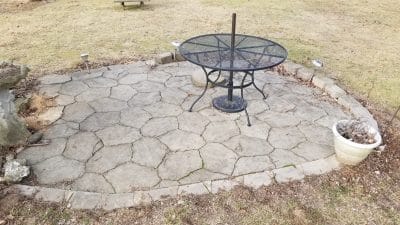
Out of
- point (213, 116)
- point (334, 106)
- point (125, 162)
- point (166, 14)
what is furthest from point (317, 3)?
point (125, 162)

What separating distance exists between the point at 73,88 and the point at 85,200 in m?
2.14

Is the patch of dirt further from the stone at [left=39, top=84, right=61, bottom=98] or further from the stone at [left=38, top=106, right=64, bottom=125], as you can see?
the stone at [left=38, top=106, right=64, bottom=125]

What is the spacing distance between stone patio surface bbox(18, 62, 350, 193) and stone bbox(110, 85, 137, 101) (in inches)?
Answer: 0.5

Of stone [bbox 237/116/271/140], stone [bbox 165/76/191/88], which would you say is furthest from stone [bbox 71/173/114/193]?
stone [bbox 165/76/191/88]

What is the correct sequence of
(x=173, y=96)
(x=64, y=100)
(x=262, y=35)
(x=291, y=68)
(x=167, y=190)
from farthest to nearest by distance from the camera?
(x=262, y=35) → (x=291, y=68) → (x=173, y=96) → (x=64, y=100) → (x=167, y=190)

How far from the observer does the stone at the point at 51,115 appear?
13.0ft

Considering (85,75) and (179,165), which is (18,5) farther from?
(179,165)

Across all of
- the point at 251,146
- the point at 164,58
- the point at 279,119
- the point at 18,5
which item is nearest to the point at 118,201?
the point at 251,146

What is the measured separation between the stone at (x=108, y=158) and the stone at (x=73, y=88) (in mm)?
1328

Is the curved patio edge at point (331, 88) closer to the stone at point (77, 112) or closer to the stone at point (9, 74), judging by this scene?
the stone at point (77, 112)

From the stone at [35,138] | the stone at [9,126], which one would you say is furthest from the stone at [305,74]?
the stone at [9,126]

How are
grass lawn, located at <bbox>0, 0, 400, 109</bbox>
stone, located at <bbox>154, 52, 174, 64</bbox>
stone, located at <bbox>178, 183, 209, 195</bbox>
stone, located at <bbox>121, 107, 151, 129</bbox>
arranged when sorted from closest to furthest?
stone, located at <bbox>178, 183, 209, 195</bbox> → stone, located at <bbox>121, 107, 151, 129</bbox> → stone, located at <bbox>154, 52, 174, 64</bbox> → grass lawn, located at <bbox>0, 0, 400, 109</bbox>

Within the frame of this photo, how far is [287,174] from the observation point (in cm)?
325

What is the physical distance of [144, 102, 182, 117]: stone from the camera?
413 centimetres
